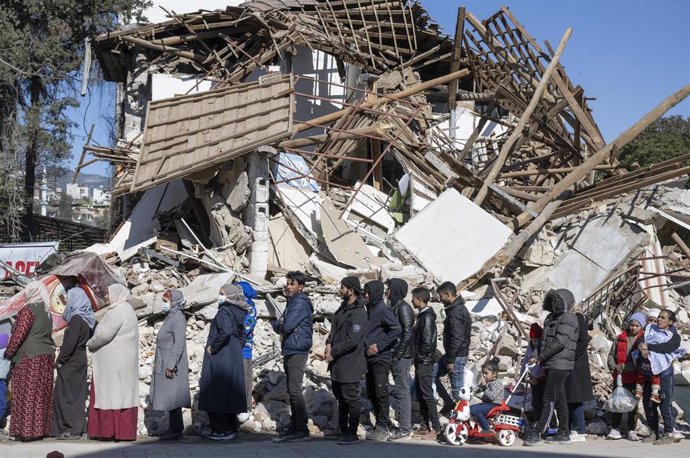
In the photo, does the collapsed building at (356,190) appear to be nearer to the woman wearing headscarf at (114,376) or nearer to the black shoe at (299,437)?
the black shoe at (299,437)

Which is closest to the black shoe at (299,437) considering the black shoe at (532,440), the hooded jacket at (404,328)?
the hooded jacket at (404,328)

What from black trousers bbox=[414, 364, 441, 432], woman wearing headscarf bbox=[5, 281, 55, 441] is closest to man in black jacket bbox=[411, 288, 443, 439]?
black trousers bbox=[414, 364, 441, 432]

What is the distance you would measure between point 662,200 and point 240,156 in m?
8.18

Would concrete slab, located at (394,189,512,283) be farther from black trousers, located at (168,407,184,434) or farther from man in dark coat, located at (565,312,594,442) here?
black trousers, located at (168,407,184,434)

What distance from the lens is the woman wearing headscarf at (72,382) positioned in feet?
26.7

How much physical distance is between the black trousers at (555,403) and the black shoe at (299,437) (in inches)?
90.3

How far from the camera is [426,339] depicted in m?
8.58

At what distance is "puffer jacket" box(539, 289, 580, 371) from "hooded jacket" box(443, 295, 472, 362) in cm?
91

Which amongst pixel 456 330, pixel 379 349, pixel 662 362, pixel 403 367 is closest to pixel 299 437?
pixel 379 349

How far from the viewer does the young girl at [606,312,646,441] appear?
8.77 metres

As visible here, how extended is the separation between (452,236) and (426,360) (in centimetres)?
645

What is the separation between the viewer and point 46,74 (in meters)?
30.5

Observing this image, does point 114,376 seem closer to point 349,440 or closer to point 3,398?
point 3,398

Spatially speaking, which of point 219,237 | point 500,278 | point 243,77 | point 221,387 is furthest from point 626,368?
point 243,77
